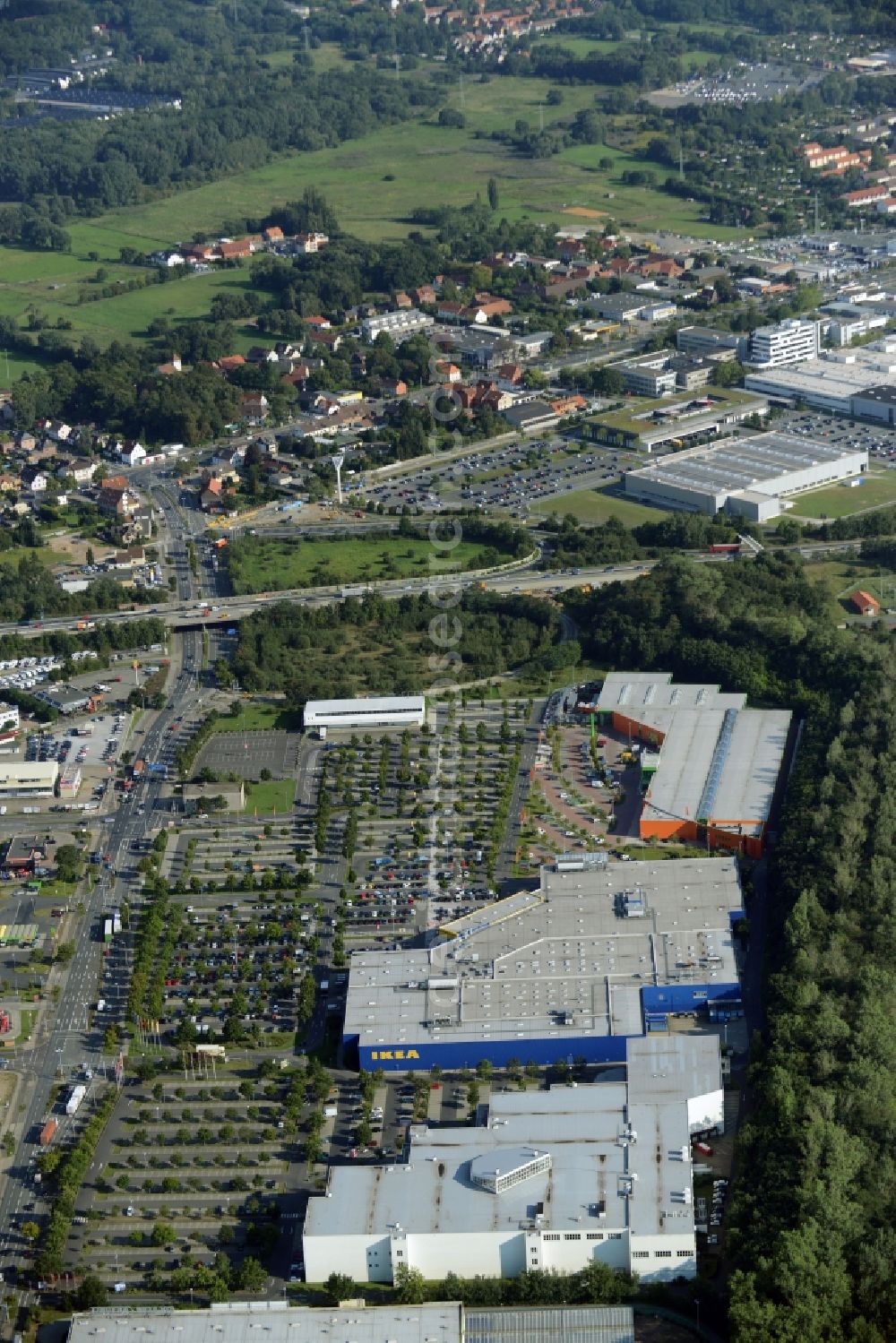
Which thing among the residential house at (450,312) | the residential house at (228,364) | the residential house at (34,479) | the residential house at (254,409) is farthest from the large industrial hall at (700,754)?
the residential house at (450,312)

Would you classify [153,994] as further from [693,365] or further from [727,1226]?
[693,365]

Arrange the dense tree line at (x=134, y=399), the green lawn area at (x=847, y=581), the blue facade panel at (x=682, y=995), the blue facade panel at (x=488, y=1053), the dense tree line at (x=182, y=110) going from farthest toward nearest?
1. the dense tree line at (x=182, y=110)
2. the dense tree line at (x=134, y=399)
3. the green lawn area at (x=847, y=581)
4. the blue facade panel at (x=682, y=995)
5. the blue facade panel at (x=488, y=1053)

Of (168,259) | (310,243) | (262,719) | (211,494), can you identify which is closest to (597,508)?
A: (211,494)

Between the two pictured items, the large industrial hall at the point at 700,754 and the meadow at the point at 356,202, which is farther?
the meadow at the point at 356,202

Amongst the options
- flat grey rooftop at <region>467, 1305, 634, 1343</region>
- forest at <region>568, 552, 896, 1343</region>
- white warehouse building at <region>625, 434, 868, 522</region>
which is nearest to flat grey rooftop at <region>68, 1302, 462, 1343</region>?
flat grey rooftop at <region>467, 1305, 634, 1343</region>

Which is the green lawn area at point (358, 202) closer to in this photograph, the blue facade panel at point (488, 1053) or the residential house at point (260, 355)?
the residential house at point (260, 355)

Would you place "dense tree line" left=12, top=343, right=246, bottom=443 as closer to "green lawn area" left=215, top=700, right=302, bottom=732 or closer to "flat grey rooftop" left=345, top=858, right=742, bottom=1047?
"green lawn area" left=215, top=700, right=302, bottom=732

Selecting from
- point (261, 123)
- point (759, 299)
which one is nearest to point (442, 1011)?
point (759, 299)
